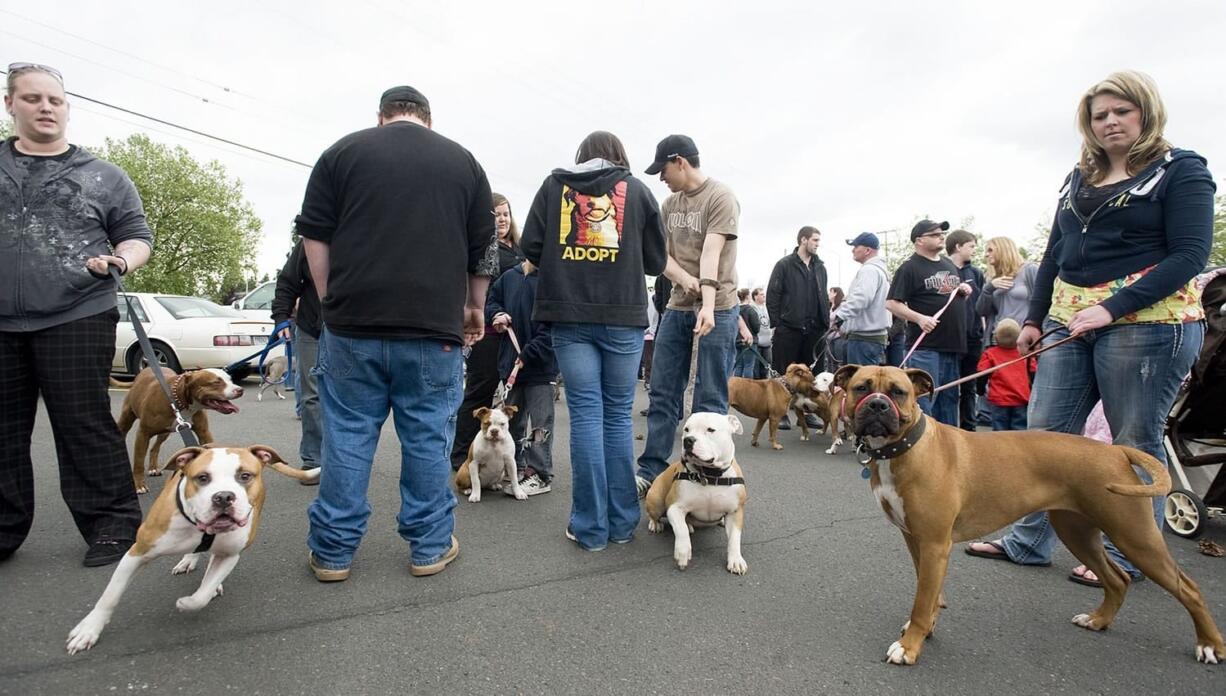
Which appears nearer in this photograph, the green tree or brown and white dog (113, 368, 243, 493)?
brown and white dog (113, 368, 243, 493)

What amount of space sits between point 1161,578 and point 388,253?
3.31 meters

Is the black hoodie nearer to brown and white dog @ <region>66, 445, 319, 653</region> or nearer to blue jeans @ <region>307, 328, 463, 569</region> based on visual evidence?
blue jeans @ <region>307, 328, 463, 569</region>

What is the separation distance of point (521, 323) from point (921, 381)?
283 centimetres

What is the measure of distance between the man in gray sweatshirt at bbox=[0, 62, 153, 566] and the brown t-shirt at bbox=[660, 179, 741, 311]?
117 inches

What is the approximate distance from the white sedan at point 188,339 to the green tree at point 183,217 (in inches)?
976

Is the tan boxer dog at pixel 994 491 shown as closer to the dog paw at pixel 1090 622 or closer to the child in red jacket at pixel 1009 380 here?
the dog paw at pixel 1090 622

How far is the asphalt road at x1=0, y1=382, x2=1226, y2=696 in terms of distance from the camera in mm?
2191

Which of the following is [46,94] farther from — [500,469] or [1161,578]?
[1161,578]

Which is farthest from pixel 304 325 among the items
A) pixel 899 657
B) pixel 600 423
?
pixel 899 657

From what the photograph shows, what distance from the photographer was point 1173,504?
12.5 feet

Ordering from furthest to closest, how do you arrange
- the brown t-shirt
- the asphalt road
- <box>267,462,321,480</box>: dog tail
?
the brown t-shirt, <box>267,462,321,480</box>: dog tail, the asphalt road

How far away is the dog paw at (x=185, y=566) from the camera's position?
2.96m

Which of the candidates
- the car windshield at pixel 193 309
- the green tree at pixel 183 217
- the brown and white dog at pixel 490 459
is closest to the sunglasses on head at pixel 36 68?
the brown and white dog at pixel 490 459

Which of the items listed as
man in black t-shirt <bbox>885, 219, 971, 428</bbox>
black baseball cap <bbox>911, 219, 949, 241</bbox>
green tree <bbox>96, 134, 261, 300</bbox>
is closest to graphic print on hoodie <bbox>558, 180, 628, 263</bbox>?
man in black t-shirt <bbox>885, 219, 971, 428</bbox>
